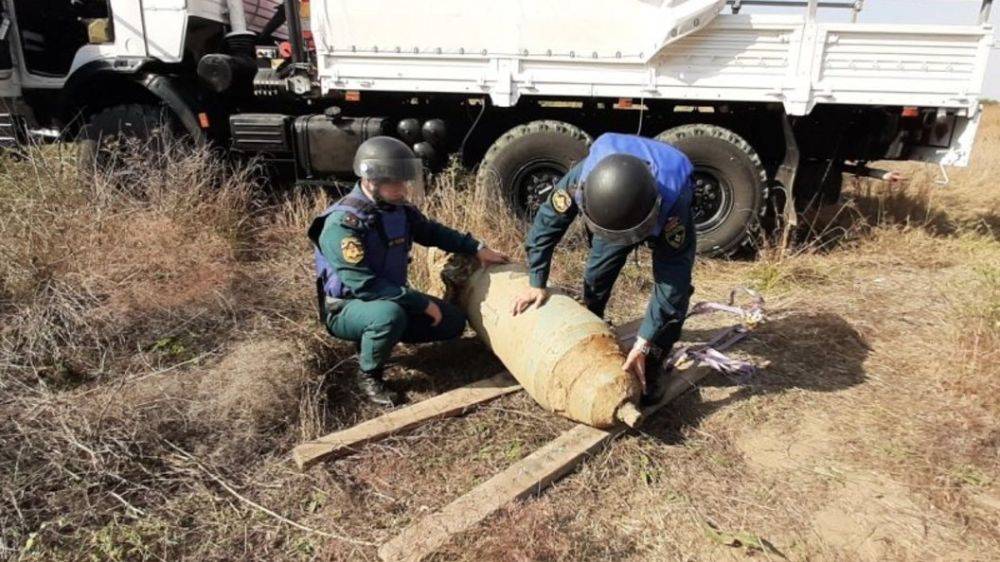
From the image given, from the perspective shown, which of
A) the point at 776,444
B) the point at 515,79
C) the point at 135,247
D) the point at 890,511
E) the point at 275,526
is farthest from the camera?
the point at 515,79

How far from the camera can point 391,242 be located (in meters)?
3.17

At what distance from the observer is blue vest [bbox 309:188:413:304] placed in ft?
10.0

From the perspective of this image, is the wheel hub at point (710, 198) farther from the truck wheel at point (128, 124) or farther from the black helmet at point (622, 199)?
the truck wheel at point (128, 124)

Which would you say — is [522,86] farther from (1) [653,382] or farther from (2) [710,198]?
(1) [653,382]

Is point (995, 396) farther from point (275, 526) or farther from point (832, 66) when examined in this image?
point (275, 526)

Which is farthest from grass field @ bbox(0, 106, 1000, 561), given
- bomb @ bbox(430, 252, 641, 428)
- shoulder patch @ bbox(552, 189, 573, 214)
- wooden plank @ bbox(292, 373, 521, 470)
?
shoulder patch @ bbox(552, 189, 573, 214)

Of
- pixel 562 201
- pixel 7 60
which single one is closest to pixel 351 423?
pixel 562 201

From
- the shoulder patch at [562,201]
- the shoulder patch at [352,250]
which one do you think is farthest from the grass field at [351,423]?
the shoulder patch at [562,201]

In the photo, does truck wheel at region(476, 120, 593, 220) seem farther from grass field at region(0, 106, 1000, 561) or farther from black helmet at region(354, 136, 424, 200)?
black helmet at region(354, 136, 424, 200)

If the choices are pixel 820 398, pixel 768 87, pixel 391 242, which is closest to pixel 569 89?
pixel 768 87

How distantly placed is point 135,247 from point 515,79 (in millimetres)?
2925

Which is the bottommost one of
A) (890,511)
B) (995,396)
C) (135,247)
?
(890,511)

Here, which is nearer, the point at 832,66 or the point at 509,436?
the point at 509,436

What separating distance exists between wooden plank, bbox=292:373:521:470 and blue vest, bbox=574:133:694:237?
43.1 inches
